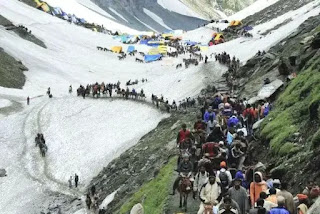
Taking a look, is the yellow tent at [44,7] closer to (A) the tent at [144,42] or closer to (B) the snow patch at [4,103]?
(A) the tent at [144,42]

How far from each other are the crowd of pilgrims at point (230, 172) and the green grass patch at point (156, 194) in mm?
1447

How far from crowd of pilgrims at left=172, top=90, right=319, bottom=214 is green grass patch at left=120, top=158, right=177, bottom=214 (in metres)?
1.45

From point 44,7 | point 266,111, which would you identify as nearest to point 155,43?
point 44,7

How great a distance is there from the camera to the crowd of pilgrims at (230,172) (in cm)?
1424

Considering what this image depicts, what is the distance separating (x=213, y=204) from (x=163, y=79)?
5091 cm

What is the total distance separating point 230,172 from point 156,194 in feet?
22.4

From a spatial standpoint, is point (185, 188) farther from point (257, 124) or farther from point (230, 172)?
point (257, 124)

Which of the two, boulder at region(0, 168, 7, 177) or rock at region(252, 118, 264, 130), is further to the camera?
boulder at region(0, 168, 7, 177)

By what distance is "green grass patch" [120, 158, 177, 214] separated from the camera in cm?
2316

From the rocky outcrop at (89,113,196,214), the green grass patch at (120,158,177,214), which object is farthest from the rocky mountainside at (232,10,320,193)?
the rocky outcrop at (89,113,196,214)

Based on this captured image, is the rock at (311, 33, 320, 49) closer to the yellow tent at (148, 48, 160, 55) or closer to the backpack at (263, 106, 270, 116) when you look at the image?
the backpack at (263, 106, 270, 116)

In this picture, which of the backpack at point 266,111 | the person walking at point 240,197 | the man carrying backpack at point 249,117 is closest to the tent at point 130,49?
the backpack at point 266,111

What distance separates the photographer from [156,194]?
24.4 m

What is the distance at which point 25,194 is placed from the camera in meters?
39.4
